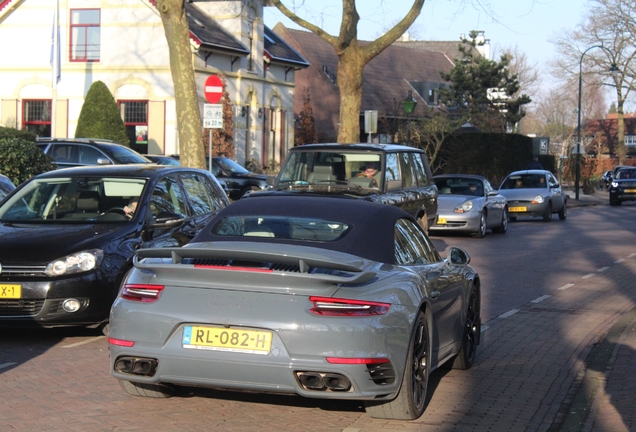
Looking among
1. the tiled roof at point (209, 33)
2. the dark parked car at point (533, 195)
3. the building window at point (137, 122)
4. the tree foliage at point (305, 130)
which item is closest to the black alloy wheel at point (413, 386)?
the dark parked car at point (533, 195)

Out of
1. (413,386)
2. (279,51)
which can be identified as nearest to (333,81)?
(279,51)

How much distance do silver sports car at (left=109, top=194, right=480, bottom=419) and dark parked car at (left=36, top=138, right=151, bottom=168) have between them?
17013 millimetres

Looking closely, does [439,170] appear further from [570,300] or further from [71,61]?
[570,300]

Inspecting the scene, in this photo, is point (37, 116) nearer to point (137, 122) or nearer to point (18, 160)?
point (137, 122)

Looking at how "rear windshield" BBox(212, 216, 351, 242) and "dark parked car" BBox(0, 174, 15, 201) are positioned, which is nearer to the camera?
"rear windshield" BBox(212, 216, 351, 242)

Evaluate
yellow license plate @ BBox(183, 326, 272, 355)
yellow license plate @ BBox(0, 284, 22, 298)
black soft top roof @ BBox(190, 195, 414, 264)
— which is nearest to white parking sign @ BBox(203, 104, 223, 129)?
yellow license plate @ BBox(0, 284, 22, 298)

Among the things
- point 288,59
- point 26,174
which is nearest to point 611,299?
point 26,174

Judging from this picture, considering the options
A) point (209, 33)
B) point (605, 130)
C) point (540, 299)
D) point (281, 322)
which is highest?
point (605, 130)

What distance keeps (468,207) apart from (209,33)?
18705mm

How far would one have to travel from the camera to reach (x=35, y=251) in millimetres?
8727

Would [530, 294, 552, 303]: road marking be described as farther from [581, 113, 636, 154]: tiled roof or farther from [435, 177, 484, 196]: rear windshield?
[581, 113, 636, 154]: tiled roof

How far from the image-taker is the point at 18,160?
59.2ft

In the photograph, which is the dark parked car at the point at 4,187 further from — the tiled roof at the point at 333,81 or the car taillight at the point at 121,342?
the tiled roof at the point at 333,81

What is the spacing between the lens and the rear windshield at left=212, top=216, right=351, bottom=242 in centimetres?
664
